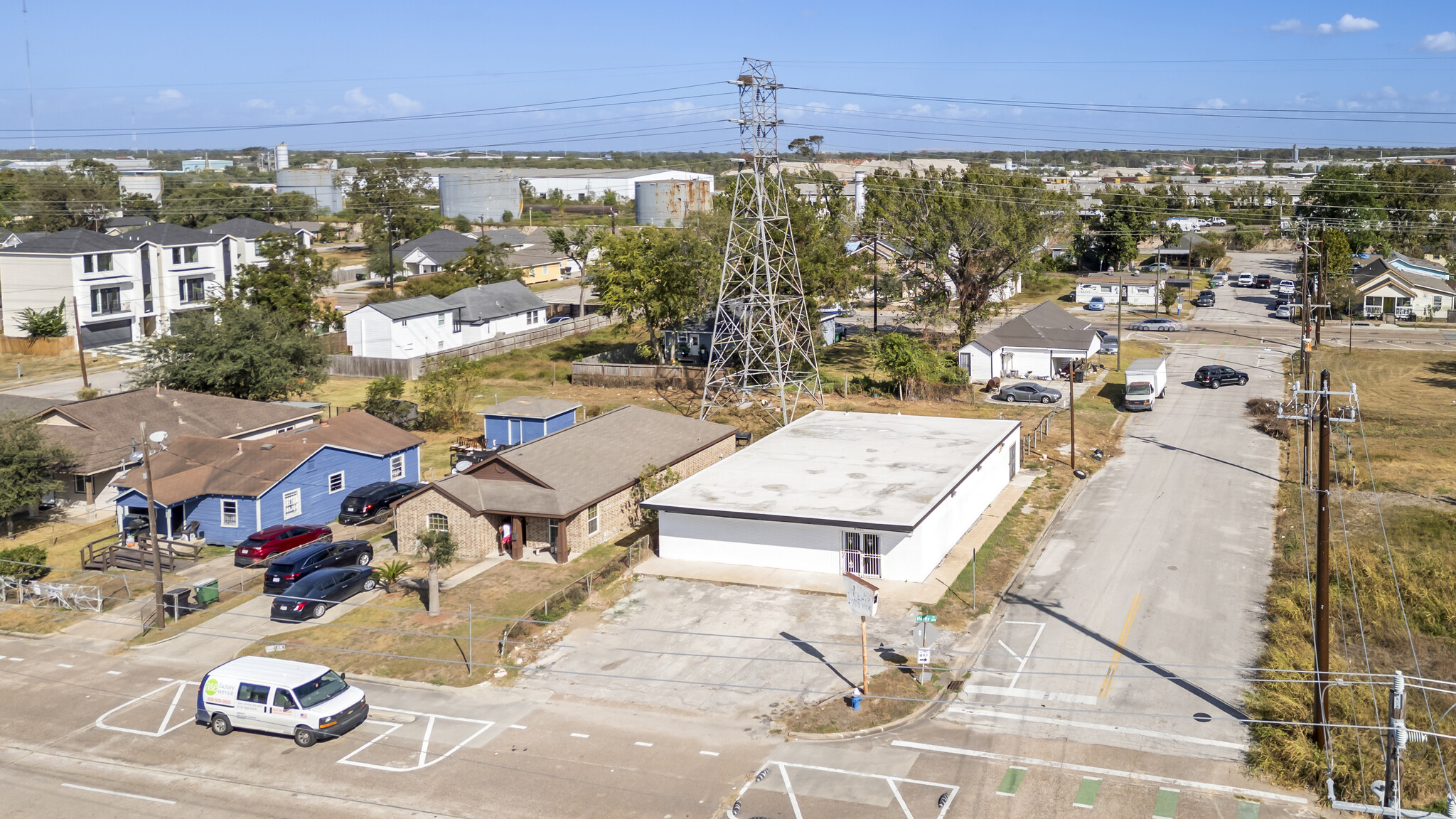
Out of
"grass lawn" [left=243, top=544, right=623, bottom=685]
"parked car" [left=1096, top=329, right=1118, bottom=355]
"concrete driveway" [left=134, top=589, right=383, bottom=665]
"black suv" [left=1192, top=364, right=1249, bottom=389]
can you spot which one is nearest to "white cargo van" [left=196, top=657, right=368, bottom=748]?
"grass lawn" [left=243, top=544, right=623, bottom=685]

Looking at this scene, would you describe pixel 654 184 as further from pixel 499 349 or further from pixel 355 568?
pixel 355 568

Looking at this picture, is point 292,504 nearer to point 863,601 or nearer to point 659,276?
point 863,601

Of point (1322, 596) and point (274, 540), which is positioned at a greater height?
point (1322, 596)

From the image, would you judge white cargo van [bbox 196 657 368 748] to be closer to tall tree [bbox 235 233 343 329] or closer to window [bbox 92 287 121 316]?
tall tree [bbox 235 233 343 329]

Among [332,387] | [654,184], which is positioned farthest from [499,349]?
[654,184]

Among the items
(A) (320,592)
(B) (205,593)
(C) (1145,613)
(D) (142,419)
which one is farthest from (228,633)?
(C) (1145,613)
